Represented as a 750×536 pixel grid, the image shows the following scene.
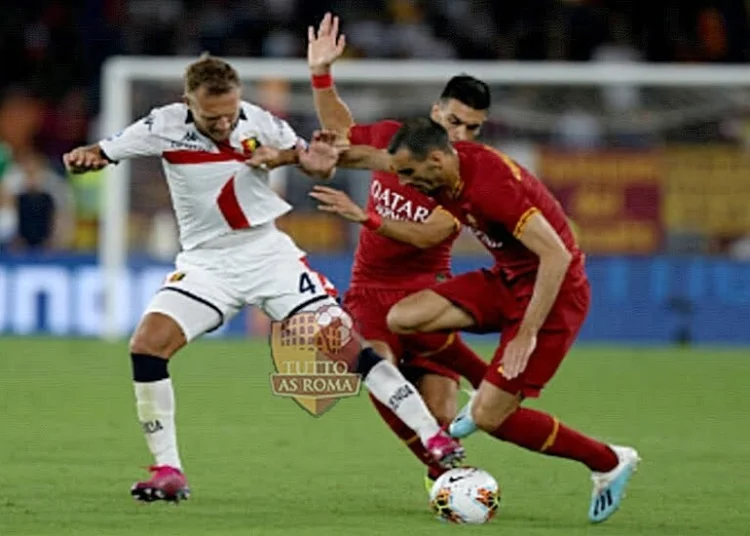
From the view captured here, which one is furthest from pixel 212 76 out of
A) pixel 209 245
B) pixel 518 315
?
pixel 518 315

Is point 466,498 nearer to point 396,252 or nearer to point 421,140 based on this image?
point 421,140

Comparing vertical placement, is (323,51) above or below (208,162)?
above

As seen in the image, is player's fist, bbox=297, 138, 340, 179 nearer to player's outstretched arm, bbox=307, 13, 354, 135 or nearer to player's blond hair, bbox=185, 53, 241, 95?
player's blond hair, bbox=185, 53, 241, 95

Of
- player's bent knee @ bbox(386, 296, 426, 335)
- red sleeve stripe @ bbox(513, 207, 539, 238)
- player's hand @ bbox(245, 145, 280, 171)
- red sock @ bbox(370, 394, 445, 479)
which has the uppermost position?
player's hand @ bbox(245, 145, 280, 171)

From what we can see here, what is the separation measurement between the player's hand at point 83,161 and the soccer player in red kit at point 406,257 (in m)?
1.18

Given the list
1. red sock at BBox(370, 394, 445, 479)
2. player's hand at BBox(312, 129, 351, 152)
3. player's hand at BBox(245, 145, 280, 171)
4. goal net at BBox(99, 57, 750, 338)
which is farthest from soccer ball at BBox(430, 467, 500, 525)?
goal net at BBox(99, 57, 750, 338)

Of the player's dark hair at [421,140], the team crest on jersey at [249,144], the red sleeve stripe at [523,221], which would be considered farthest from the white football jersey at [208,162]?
the red sleeve stripe at [523,221]

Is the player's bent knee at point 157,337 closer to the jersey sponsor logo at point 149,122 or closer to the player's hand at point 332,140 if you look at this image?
the jersey sponsor logo at point 149,122

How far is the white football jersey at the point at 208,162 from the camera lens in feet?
32.0

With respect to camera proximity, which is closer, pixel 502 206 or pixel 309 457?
pixel 502 206

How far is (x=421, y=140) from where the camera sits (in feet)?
28.5

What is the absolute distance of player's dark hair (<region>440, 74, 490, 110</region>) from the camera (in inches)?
388

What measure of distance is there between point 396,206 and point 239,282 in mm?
945

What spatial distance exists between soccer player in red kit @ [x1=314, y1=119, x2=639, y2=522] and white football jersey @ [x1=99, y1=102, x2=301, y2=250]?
25.7 inches
